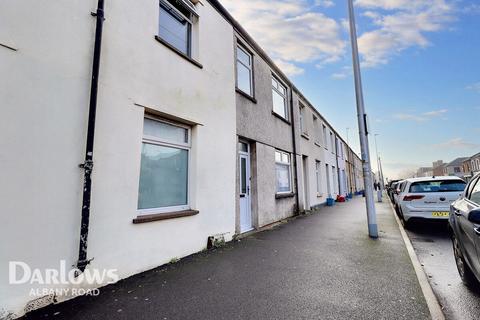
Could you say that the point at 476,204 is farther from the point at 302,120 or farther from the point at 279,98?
the point at 302,120

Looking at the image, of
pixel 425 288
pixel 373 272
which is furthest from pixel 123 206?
pixel 425 288

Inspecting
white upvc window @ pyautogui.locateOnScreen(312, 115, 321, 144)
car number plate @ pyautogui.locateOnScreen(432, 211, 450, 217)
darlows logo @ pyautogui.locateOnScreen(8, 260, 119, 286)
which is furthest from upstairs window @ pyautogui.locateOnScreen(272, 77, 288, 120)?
darlows logo @ pyautogui.locateOnScreen(8, 260, 119, 286)

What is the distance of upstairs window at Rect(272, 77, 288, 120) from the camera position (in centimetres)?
969

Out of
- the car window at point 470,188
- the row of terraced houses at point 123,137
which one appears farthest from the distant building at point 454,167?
the row of terraced houses at point 123,137

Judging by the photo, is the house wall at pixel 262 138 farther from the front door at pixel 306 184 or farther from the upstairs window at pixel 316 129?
the upstairs window at pixel 316 129

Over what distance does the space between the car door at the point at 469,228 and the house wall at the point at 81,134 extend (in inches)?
164

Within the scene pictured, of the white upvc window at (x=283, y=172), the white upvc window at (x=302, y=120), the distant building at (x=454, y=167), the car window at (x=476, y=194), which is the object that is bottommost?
the car window at (x=476, y=194)

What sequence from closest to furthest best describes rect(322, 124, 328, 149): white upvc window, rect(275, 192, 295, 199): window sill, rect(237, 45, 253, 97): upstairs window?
rect(237, 45, 253, 97): upstairs window → rect(275, 192, 295, 199): window sill → rect(322, 124, 328, 149): white upvc window

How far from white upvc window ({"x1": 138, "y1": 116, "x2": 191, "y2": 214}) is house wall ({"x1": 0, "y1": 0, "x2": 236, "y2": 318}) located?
21 cm

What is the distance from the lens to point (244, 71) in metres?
7.75

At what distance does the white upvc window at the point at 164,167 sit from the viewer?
421 cm

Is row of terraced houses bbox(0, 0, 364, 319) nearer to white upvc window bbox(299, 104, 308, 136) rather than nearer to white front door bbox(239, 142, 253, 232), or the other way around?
white front door bbox(239, 142, 253, 232)

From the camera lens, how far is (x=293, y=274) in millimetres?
3707

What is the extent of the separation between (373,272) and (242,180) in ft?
13.1
